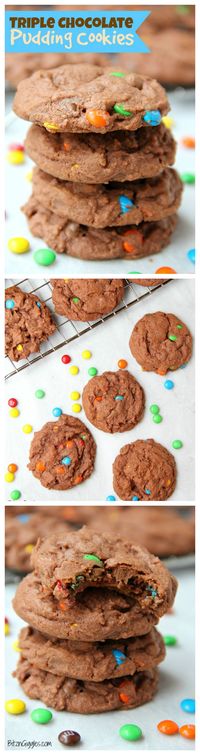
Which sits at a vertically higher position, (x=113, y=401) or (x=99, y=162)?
(x=99, y=162)

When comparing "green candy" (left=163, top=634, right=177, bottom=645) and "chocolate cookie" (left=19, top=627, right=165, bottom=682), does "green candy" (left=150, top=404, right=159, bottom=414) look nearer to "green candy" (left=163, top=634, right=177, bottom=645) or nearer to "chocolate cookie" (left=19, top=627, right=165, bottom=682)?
"chocolate cookie" (left=19, top=627, right=165, bottom=682)

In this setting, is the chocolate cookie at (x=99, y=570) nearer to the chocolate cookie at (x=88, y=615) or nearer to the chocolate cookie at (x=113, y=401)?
the chocolate cookie at (x=88, y=615)

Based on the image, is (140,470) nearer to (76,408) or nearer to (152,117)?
(76,408)

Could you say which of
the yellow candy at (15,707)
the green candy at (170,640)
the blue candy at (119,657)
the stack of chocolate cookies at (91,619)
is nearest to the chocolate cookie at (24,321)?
the stack of chocolate cookies at (91,619)

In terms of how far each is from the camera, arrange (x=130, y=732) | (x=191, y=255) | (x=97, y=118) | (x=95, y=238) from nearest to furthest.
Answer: (x=97, y=118), (x=130, y=732), (x=95, y=238), (x=191, y=255)

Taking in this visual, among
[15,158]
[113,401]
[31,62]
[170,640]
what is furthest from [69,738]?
[31,62]

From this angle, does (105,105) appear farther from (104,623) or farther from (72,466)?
(104,623)

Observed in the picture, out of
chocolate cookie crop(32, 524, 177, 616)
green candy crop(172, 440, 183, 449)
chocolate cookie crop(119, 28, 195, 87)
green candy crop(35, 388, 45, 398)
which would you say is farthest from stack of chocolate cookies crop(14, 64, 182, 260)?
chocolate cookie crop(119, 28, 195, 87)
